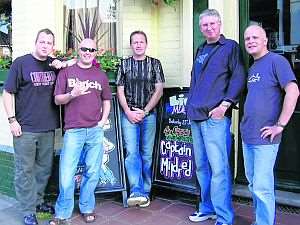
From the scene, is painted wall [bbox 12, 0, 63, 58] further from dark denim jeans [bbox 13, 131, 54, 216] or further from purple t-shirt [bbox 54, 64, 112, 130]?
dark denim jeans [bbox 13, 131, 54, 216]

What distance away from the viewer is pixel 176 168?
15.6 feet

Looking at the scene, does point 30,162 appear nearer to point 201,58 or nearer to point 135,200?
point 135,200

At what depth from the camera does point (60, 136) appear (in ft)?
16.0

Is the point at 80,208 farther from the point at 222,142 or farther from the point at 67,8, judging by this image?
the point at 67,8

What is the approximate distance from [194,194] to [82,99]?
1.61 m

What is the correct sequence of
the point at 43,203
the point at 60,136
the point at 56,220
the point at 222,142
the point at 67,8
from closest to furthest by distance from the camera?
the point at 222,142 → the point at 56,220 → the point at 43,203 → the point at 60,136 → the point at 67,8

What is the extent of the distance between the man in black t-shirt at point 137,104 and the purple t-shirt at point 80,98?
0.56m

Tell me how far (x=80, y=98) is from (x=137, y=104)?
0.79 meters

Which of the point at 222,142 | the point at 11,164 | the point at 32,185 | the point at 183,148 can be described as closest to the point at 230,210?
the point at 222,142

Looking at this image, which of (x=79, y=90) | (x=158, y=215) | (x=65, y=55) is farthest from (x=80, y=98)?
(x=158, y=215)

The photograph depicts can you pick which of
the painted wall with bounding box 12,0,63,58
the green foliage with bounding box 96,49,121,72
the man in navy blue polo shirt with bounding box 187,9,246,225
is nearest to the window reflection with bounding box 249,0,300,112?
the man in navy blue polo shirt with bounding box 187,9,246,225

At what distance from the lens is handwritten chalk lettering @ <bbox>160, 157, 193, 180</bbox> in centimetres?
467

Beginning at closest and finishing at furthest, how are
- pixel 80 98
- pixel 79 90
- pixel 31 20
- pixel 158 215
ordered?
pixel 79 90
pixel 80 98
pixel 158 215
pixel 31 20

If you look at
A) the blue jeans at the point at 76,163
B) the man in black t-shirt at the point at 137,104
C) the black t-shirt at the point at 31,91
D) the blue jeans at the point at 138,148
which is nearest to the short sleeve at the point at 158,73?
the man in black t-shirt at the point at 137,104
